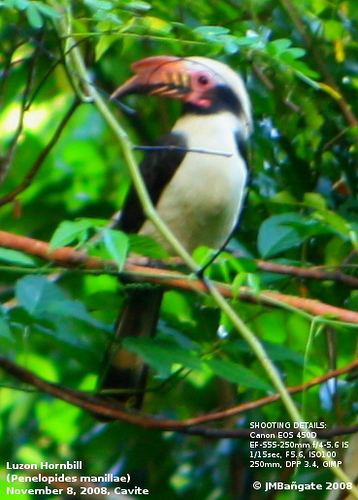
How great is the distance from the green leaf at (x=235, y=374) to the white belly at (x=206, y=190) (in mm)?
638

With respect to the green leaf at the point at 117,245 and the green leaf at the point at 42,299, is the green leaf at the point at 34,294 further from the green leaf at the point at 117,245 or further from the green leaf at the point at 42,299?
the green leaf at the point at 117,245

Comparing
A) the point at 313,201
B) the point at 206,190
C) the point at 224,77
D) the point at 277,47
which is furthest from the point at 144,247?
the point at 224,77

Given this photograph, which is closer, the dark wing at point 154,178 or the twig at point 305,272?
the twig at point 305,272

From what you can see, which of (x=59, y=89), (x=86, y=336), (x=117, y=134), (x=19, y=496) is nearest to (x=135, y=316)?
(x=86, y=336)

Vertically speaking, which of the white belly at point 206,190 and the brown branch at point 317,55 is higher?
the brown branch at point 317,55

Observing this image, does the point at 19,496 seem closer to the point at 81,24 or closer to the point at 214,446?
the point at 81,24

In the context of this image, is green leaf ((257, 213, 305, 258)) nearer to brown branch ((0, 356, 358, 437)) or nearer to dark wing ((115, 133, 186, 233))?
brown branch ((0, 356, 358, 437))

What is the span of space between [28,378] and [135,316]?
46 cm

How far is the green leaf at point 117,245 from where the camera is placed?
154cm

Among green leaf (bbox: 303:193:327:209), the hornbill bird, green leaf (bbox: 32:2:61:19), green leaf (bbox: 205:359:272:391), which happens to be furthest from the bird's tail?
green leaf (bbox: 32:2:61:19)

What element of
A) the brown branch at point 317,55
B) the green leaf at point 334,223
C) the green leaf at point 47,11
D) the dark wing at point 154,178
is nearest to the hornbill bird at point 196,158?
the dark wing at point 154,178

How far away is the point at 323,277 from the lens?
191cm

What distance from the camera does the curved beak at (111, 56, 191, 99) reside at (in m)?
2.38

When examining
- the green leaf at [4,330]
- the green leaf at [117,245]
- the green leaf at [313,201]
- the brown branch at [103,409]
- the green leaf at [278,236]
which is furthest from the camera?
the green leaf at [313,201]
